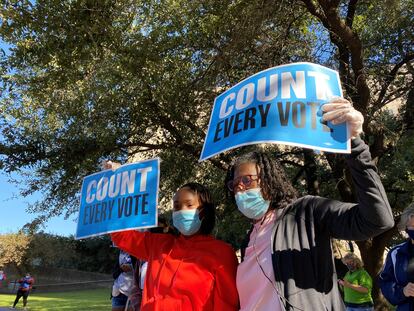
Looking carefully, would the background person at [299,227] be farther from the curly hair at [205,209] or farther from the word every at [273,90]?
the curly hair at [205,209]

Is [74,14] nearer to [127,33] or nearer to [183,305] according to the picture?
[127,33]

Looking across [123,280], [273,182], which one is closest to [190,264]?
[273,182]

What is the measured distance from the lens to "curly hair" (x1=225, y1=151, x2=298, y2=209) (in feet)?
8.70

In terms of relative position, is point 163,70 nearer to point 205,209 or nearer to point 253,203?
point 205,209

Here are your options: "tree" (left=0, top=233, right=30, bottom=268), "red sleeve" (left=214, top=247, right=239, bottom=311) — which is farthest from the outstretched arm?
"tree" (left=0, top=233, right=30, bottom=268)

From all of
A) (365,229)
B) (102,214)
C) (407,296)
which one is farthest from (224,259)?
(407,296)

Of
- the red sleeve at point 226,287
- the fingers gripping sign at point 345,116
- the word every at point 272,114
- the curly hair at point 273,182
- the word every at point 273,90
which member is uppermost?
the word every at point 273,90

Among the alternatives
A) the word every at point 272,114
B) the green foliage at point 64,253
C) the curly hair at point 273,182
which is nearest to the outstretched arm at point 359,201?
the word every at point 272,114

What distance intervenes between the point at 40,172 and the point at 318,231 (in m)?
7.43

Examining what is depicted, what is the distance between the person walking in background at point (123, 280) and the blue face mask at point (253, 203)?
269 cm

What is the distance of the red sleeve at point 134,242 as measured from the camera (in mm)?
3387

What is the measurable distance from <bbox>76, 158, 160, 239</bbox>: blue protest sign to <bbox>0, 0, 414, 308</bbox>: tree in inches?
131

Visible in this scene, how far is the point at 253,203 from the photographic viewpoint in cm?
261

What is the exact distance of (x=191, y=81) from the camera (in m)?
8.57
